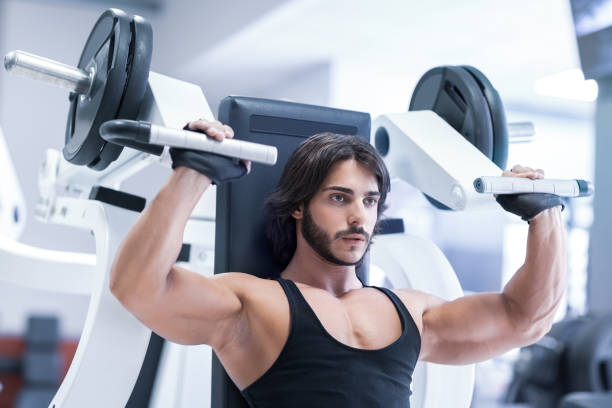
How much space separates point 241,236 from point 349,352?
1.21ft

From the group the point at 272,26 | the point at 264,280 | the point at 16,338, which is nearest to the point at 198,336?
the point at 264,280

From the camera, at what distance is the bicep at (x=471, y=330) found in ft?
5.07

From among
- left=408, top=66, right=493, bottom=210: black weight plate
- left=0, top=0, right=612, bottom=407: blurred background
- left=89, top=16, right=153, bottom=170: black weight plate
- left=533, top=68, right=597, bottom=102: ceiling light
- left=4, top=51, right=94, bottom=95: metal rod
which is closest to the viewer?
left=4, top=51, right=94, bottom=95: metal rod

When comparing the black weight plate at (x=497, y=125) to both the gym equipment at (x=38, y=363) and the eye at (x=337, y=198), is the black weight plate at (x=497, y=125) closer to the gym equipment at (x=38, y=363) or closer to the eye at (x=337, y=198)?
the eye at (x=337, y=198)

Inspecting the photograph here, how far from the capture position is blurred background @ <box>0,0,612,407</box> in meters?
3.59

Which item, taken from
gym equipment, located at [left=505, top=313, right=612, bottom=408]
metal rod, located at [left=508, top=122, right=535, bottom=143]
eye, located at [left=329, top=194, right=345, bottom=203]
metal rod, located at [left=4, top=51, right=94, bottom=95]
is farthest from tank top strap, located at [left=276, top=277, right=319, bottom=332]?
gym equipment, located at [left=505, top=313, right=612, bottom=408]

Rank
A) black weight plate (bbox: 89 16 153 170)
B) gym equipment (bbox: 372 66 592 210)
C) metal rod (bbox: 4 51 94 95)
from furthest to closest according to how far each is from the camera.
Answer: gym equipment (bbox: 372 66 592 210), black weight plate (bbox: 89 16 153 170), metal rod (bbox: 4 51 94 95)

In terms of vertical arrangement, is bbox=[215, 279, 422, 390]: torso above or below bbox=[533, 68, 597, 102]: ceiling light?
below

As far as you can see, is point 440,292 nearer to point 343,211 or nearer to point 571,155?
point 343,211

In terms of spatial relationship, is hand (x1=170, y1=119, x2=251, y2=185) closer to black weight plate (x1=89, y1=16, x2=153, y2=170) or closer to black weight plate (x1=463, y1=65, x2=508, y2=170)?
black weight plate (x1=89, y1=16, x2=153, y2=170)

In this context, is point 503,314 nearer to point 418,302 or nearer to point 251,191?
point 418,302

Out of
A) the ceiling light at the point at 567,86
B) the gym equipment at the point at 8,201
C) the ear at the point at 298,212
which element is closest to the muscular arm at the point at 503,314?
the ear at the point at 298,212

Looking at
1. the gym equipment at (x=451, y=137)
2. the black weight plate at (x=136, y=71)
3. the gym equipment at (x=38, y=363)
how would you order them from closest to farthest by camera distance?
the black weight plate at (x=136, y=71) < the gym equipment at (x=451, y=137) < the gym equipment at (x=38, y=363)

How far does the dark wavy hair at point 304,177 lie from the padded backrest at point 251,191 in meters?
0.04
